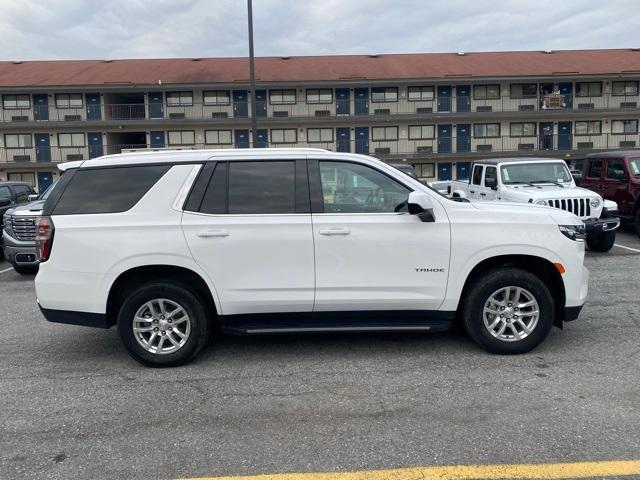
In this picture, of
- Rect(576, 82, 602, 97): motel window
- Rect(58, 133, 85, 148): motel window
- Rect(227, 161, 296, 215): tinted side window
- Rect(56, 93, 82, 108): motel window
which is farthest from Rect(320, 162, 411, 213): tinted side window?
Rect(576, 82, 602, 97): motel window

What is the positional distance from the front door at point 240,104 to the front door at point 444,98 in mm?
13392

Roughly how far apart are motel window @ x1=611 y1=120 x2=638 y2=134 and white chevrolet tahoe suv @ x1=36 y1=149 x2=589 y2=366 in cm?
3897

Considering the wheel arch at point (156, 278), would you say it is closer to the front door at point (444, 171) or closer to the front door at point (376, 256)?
the front door at point (376, 256)

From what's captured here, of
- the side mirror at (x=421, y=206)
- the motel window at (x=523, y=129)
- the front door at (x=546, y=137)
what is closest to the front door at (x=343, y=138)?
the motel window at (x=523, y=129)

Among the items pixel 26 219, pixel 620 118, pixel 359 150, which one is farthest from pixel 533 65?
pixel 26 219

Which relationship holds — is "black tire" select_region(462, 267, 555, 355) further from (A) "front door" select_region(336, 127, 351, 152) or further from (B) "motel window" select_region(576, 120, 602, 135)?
(B) "motel window" select_region(576, 120, 602, 135)

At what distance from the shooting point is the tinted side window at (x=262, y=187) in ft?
15.2

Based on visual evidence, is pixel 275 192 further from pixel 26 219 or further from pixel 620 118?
pixel 620 118

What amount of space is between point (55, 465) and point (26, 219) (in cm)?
717

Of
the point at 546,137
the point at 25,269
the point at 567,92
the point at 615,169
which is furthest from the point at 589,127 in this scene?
the point at 25,269

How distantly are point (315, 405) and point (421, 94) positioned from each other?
36.0 metres

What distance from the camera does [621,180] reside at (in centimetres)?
1195

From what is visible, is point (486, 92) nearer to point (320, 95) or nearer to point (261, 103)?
point (320, 95)

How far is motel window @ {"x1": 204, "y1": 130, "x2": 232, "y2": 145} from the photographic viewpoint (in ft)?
123
